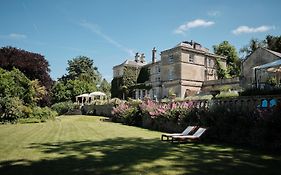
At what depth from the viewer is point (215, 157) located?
8820 millimetres

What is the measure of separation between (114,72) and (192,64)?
22.4 meters

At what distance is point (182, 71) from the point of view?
50125 millimetres

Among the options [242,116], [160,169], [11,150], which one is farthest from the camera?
[242,116]

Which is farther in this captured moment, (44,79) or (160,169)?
(44,79)

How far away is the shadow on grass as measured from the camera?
6.75 meters

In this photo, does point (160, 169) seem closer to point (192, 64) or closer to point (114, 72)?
point (192, 64)

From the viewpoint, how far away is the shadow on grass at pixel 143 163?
675 centimetres

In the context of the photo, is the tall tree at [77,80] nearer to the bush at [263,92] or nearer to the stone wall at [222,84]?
the stone wall at [222,84]

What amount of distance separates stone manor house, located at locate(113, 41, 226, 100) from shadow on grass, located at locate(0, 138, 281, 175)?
38671 mm

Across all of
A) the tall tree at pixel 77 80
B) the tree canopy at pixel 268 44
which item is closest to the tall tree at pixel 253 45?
the tree canopy at pixel 268 44

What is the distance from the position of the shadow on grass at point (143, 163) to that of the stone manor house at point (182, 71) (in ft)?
127

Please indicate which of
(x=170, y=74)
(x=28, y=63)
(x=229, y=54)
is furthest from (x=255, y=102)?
(x=229, y=54)

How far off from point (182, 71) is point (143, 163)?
43.6 m

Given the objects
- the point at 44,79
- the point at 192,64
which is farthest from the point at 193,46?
the point at 44,79
